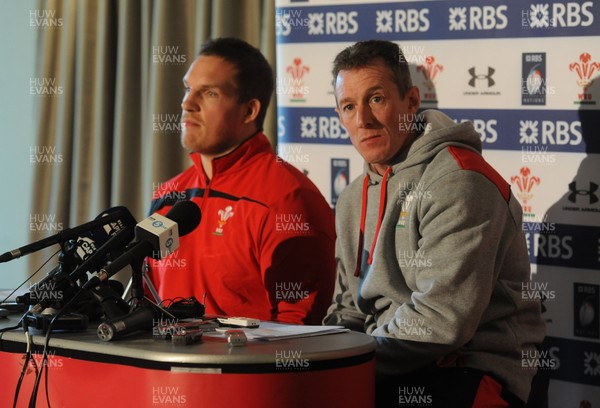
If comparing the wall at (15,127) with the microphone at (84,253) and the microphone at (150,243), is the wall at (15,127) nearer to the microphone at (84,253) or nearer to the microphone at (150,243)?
the microphone at (84,253)

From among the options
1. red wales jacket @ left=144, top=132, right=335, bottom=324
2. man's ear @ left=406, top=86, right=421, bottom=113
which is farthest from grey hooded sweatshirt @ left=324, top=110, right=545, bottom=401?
red wales jacket @ left=144, top=132, right=335, bottom=324

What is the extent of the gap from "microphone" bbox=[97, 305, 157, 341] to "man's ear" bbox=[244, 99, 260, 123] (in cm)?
132

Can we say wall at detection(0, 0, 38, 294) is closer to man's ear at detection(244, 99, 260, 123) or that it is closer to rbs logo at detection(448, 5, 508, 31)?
man's ear at detection(244, 99, 260, 123)

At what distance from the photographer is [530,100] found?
3.29 meters

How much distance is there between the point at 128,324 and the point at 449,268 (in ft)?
3.00

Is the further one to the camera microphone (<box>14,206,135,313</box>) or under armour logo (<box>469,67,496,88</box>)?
under armour logo (<box>469,67,496,88</box>)

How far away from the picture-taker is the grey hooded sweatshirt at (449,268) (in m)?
2.46

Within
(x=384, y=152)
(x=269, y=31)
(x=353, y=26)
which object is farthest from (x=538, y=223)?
(x=269, y=31)

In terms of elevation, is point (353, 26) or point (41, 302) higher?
point (353, 26)

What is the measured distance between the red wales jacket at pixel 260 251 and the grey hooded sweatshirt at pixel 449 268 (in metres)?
0.31

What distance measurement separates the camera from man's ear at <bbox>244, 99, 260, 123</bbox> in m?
3.37

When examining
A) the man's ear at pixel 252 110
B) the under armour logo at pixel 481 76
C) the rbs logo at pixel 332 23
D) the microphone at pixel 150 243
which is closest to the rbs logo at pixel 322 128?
the rbs logo at pixel 332 23

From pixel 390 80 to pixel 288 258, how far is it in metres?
0.72

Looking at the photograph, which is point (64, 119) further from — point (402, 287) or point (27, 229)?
point (402, 287)
